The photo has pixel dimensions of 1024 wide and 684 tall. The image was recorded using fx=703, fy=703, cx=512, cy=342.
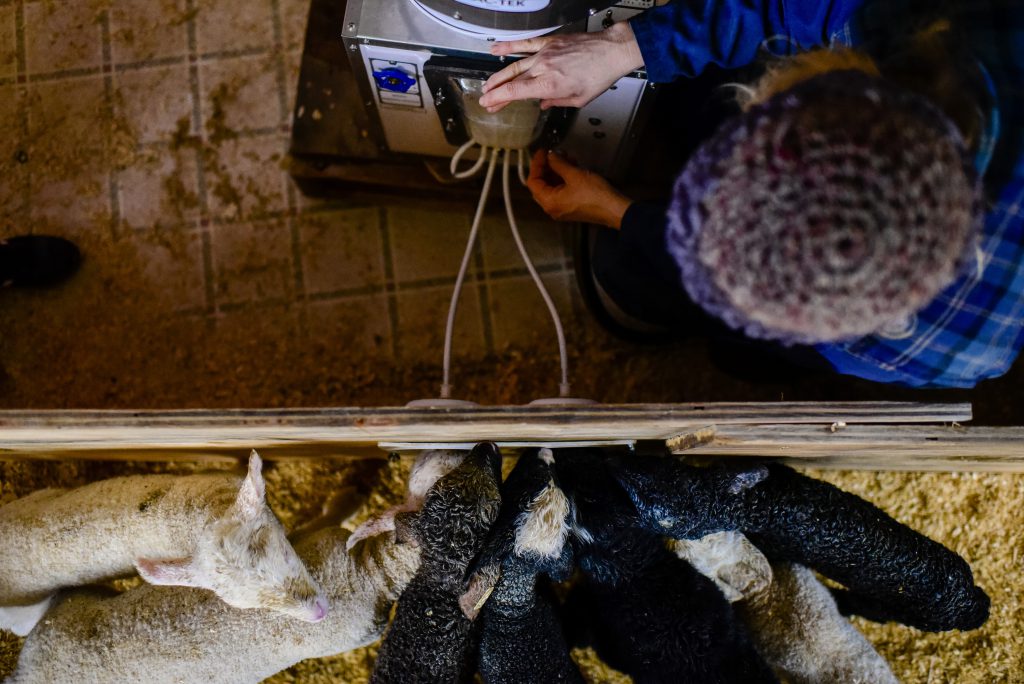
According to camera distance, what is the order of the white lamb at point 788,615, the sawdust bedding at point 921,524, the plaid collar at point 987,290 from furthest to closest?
1. the sawdust bedding at point 921,524
2. the white lamb at point 788,615
3. the plaid collar at point 987,290

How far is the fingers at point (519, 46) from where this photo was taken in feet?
3.08

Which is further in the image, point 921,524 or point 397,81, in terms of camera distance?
point 921,524

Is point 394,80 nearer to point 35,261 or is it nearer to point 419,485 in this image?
point 419,485

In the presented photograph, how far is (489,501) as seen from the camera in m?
1.05

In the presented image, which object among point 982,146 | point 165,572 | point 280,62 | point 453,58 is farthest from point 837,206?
point 280,62

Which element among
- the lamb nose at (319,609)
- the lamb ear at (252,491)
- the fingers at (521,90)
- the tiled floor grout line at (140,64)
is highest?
the fingers at (521,90)

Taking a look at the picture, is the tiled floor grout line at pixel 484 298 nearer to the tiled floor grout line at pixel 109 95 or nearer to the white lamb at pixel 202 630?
the white lamb at pixel 202 630

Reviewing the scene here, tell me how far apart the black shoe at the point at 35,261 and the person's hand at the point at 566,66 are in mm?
1130

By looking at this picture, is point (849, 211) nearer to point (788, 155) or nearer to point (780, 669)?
point (788, 155)

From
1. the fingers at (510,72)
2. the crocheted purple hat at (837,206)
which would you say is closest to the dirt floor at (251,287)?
the fingers at (510,72)

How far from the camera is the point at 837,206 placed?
53 cm

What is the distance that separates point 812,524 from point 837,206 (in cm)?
73

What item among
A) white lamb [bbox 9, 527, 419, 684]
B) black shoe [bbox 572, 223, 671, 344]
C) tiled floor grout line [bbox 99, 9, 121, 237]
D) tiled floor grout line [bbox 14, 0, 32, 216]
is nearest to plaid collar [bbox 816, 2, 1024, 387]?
black shoe [bbox 572, 223, 671, 344]

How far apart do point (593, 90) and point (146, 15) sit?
1270 millimetres
